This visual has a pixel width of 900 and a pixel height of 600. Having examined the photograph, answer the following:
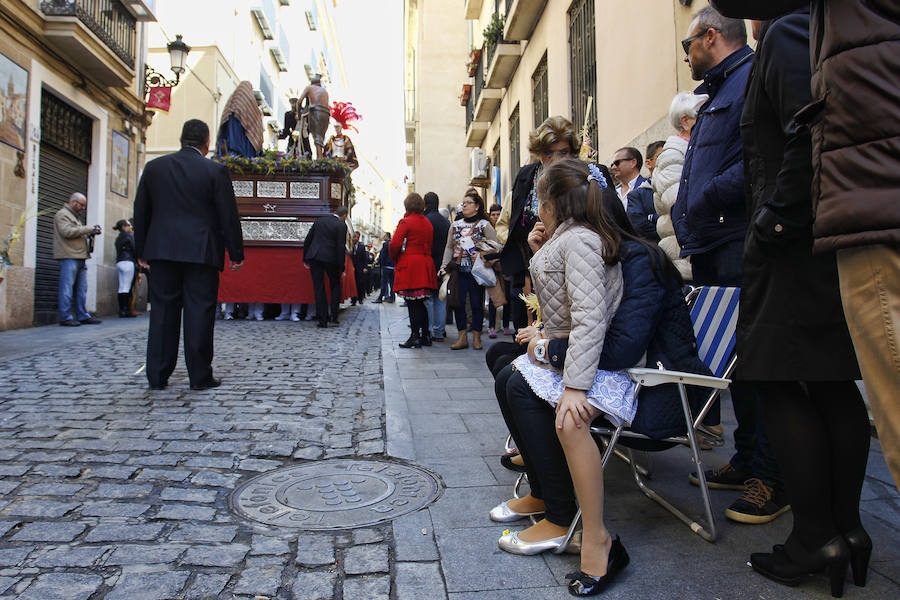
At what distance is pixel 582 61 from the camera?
937cm

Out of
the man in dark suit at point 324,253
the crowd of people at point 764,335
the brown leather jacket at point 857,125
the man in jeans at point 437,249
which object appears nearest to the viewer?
the brown leather jacket at point 857,125

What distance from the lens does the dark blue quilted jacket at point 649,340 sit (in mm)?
2139

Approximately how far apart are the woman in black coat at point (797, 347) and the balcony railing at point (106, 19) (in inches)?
479

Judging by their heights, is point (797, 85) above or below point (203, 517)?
above

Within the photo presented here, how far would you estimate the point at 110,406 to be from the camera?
170 inches

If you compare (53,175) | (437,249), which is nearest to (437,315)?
(437,249)

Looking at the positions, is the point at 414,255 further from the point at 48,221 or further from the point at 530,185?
the point at 48,221

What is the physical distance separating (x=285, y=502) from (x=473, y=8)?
1909cm

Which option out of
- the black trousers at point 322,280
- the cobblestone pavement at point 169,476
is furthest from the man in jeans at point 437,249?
the cobblestone pavement at point 169,476

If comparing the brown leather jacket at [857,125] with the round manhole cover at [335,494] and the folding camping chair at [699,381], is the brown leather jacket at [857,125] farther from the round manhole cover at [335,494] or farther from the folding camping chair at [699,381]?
the round manhole cover at [335,494]

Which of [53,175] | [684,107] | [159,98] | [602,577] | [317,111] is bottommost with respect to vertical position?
[602,577]

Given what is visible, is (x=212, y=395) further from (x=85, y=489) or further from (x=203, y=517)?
(x=203, y=517)

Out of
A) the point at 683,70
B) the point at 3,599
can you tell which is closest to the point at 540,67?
the point at 683,70

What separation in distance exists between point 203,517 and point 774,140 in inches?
96.5
